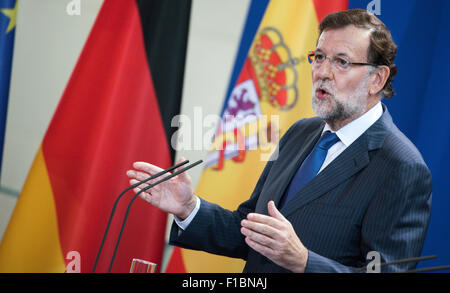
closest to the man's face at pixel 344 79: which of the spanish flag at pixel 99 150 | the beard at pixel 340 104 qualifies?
the beard at pixel 340 104

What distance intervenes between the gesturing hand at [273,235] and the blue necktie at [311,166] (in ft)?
1.25

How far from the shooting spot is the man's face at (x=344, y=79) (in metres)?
1.77

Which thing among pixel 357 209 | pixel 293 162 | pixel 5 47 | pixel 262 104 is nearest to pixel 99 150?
pixel 5 47

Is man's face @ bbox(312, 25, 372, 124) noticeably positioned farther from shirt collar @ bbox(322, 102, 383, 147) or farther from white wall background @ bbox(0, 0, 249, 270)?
white wall background @ bbox(0, 0, 249, 270)

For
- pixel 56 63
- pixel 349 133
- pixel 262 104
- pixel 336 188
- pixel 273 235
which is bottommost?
pixel 273 235

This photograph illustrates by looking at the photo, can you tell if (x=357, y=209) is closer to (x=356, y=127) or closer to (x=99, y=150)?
(x=356, y=127)

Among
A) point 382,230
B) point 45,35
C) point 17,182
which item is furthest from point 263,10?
point 17,182

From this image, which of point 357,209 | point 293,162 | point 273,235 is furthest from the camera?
point 293,162

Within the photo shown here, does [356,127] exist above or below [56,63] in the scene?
below

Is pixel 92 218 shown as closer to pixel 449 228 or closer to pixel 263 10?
pixel 263 10

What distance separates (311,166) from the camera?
1.76 metres

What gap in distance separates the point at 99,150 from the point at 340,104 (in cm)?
144

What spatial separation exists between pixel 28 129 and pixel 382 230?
8.08 ft

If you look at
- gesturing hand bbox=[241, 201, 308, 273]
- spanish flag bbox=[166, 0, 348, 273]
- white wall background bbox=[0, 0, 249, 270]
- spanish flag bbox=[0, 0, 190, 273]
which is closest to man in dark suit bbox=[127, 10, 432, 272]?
gesturing hand bbox=[241, 201, 308, 273]
